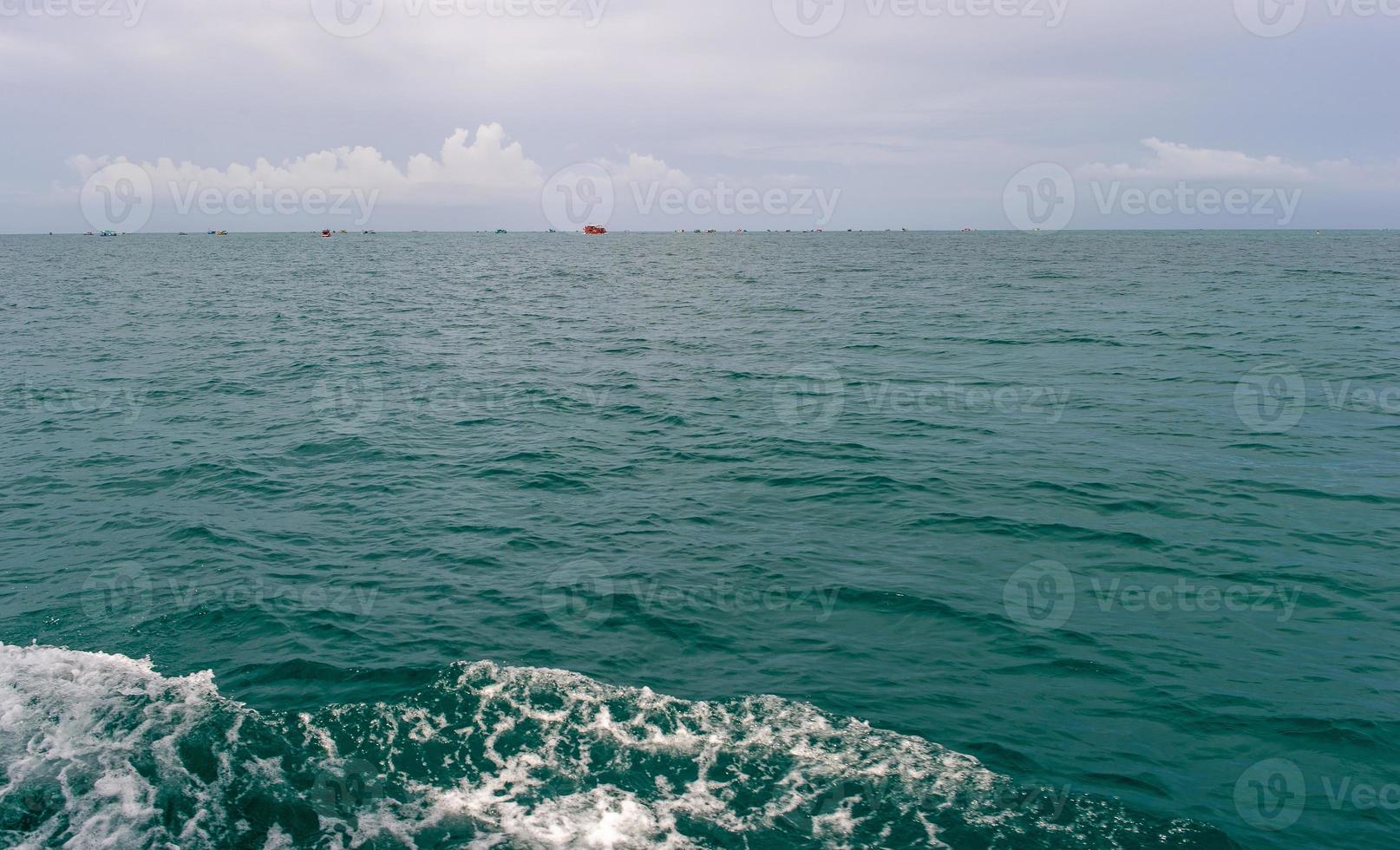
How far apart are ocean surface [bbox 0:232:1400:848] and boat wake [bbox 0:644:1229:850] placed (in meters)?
0.05

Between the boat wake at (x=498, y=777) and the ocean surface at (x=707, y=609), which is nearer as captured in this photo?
the boat wake at (x=498, y=777)

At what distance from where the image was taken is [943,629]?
1343 cm

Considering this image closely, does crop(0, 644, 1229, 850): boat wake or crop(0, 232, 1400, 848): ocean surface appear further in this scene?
crop(0, 232, 1400, 848): ocean surface

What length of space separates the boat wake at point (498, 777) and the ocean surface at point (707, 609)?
49 mm

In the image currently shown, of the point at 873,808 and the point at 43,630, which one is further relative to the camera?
the point at 43,630

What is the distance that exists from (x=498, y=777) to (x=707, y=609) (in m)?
5.22

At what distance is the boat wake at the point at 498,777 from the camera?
8914mm

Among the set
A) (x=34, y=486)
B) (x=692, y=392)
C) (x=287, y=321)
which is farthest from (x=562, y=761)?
(x=287, y=321)

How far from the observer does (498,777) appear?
390 inches

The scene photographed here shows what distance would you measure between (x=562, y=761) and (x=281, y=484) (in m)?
14.5

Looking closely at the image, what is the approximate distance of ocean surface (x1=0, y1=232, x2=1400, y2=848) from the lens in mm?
Result: 9469

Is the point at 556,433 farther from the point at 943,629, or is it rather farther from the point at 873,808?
the point at 873,808

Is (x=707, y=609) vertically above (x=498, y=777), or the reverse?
(x=707, y=609)

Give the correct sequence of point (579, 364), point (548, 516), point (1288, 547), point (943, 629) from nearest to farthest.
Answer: point (943, 629), point (1288, 547), point (548, 516), point (579, 364)
